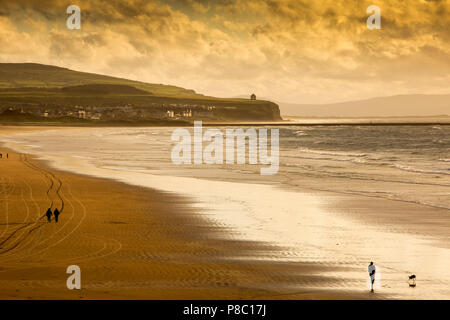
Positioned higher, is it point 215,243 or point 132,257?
point 215,243

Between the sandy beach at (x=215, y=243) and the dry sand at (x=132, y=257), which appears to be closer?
the dry sand at (x=132, y=257)

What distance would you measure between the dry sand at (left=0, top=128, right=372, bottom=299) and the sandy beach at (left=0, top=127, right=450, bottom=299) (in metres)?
0.03

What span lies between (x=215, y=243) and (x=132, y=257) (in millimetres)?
3290

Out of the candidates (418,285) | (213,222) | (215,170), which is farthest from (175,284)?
(215,170)

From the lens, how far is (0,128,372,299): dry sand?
1355 cm

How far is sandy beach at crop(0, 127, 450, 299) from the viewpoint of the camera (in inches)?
549

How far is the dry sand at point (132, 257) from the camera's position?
1355 cm

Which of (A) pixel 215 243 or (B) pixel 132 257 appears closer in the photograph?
(B) pixel 132 257

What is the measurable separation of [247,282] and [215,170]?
31.0 m

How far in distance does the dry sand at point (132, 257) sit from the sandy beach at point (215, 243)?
3cm

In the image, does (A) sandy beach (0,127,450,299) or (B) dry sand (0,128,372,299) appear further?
(A) sandy beach (0,127,450,299)

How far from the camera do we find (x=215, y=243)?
753 inches

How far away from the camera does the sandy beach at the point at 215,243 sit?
13953 mm

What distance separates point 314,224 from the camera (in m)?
22.7
